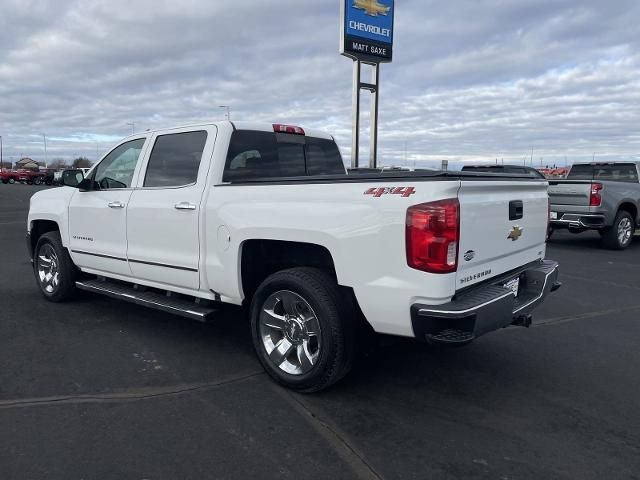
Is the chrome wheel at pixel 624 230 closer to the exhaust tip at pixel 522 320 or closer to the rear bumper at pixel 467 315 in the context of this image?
the exhaust tip at pixel 522 320

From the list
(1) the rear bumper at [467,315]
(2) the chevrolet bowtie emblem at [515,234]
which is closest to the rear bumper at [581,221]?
(2) the chevrolet bowtie emblem at [515,234]

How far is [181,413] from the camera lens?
3.57 meters

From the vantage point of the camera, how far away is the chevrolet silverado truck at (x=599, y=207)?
1094cm

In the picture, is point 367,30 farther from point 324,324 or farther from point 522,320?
point 324,324

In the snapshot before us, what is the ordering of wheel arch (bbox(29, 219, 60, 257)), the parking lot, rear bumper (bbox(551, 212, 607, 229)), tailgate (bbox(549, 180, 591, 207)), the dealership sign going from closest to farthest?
1. the parking lot
2. wheel arch (bbox(29, 219, 60, 257))
3. rear bumper (bbox(551, 212, 607, 229))
4. tailgate (bbox(549, 180, 591, 207))
5. the dealership sign

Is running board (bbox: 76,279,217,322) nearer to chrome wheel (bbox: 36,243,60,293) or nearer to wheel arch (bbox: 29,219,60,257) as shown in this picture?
chrome wheel (bbox: 36,243,60,293)

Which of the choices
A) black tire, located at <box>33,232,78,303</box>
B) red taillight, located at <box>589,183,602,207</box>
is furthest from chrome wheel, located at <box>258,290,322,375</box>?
red taillight, located at <box>589,183,602,207</box>

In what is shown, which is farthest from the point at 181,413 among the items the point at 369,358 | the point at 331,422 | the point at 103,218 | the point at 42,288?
the point at 42,288

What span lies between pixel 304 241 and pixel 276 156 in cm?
151

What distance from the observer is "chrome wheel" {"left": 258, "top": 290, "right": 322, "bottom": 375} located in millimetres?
3873

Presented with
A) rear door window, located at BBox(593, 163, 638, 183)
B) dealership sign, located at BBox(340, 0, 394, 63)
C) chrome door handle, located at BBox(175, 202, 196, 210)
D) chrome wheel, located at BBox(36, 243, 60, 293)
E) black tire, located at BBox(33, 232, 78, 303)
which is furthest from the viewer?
dealership sign, located at BBox(340, 0, 394, 63)

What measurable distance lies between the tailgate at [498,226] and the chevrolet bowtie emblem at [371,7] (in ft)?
54.9

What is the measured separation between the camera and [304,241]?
3.77m

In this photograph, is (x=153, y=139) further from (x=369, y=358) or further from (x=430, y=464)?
(x=430, y=464)
